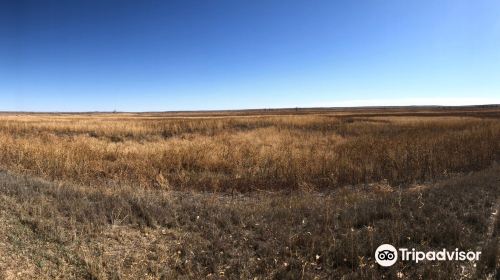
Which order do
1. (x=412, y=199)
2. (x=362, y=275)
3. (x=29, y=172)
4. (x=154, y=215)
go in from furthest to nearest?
(x=29, y=172), (x=412, y=199), (x=154, y=215), (x=362, y=275)

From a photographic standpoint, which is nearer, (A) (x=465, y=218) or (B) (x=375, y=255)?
(B) (x=375, y=255)

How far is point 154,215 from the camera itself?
5684mm

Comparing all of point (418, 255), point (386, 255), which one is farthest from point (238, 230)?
point (418, 255)

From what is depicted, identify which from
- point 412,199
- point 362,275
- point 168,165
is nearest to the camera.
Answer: point 362,275

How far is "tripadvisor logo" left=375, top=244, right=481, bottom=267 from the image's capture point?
413 centimetres

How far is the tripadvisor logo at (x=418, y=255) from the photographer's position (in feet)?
13.5

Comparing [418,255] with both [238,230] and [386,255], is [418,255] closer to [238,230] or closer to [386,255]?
[386,255]

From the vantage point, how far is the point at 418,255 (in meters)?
4.23

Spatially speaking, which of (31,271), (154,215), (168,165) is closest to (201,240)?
(154,215)

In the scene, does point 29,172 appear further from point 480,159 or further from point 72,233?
point 480,159

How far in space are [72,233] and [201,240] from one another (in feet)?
6.02

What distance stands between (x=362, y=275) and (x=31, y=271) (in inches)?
153

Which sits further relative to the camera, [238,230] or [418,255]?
[238,230]

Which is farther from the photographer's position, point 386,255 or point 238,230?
point 238,230
